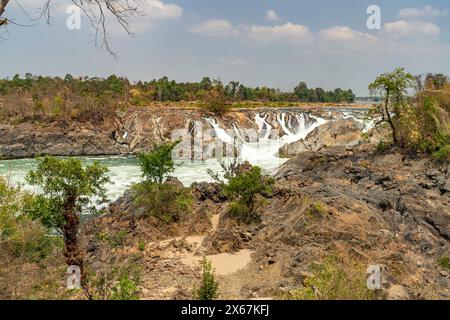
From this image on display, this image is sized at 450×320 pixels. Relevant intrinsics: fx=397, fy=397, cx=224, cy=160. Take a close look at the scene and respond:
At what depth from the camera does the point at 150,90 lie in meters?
65.7

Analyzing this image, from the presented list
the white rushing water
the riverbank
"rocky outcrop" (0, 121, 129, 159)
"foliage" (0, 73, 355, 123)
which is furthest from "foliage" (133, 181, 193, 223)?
"foliage" (0, 73, 355, 123)

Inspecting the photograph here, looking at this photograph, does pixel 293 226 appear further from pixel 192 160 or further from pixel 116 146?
pixel 116 146

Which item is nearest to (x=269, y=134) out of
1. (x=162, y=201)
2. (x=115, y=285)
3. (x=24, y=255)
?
(x=162, y=201)

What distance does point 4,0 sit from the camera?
4402 mm

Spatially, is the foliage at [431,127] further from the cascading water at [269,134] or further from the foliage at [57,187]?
the foliage at [57,187]

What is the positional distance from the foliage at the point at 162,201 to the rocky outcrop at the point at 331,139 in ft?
65.3

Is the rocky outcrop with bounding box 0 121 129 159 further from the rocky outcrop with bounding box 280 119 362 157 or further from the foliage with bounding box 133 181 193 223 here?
the foliage with bounding box 133 181 193 223

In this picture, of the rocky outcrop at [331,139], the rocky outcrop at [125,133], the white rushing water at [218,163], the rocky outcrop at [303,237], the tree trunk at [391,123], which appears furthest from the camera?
the rocky outcrop at [125,133]

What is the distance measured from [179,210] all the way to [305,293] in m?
9.11

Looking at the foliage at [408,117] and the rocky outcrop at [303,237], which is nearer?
the rocky outcrop at [303,237]

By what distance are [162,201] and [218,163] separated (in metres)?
17.6

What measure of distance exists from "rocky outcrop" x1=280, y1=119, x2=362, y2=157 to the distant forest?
21.1 m

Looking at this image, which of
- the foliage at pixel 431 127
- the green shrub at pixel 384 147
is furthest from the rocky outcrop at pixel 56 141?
the foliage at pixel 431 127

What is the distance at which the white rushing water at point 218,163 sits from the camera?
27.2 metres
